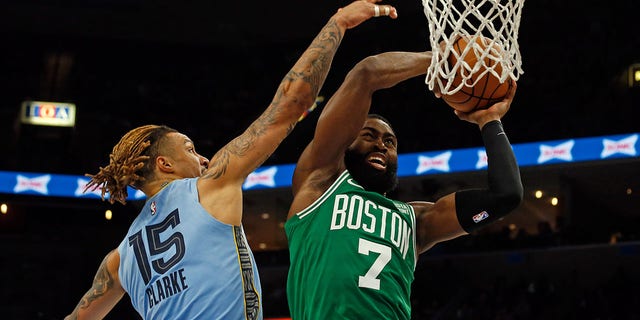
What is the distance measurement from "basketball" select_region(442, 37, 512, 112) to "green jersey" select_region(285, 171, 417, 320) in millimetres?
487

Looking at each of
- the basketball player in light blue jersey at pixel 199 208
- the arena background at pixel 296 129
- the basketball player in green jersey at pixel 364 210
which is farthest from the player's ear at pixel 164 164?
the arena background at pixel 296 129

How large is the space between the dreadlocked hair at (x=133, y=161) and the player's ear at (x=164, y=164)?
0.02 meters

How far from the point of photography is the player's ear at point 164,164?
9.37 ft

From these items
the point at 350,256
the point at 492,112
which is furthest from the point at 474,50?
the point at 350,256

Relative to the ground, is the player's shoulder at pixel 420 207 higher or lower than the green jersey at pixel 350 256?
higher

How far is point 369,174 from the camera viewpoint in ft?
Answer: 10.6

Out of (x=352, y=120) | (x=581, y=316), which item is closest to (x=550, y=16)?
(x=581, y=316)

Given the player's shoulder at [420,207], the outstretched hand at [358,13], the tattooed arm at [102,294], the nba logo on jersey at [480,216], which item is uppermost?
the outstretched hand at [358,13]

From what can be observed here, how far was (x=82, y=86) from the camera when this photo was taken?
1902cm

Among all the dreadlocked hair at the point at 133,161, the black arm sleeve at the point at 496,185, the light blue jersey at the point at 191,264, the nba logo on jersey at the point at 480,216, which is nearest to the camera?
the light blue jersey at the point at 191,264

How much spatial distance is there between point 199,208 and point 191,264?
0.18 metres

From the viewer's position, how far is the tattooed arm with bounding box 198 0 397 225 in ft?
8.61

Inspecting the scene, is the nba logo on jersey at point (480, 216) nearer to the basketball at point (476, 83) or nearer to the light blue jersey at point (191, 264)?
the basketball at point (476, 83)

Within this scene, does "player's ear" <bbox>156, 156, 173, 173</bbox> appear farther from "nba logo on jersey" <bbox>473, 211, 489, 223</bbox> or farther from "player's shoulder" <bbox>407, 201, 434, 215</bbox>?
"nba logo on jersey" <bbox>473, 211, 489, 223</bbox>
